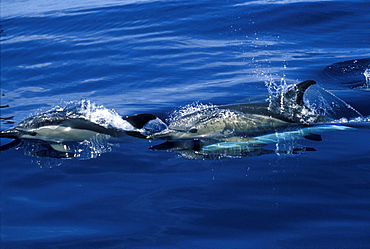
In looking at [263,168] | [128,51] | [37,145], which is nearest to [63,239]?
[263,168]

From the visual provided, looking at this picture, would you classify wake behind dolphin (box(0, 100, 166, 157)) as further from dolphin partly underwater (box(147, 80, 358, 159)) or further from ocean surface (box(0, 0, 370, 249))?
dolphin partly underwater (box(147, 80, 358, 159))

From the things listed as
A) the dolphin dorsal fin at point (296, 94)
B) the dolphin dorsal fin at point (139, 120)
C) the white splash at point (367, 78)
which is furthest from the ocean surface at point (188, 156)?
the dolphin dorsal fin at point (296, 94)

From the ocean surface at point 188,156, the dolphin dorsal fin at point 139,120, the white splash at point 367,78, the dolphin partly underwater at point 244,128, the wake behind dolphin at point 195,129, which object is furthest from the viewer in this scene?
the white splash at point 367,78

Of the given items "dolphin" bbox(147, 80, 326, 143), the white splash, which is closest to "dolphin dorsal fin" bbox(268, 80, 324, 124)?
"dolphin" bbox(147, 80, 326, 143)

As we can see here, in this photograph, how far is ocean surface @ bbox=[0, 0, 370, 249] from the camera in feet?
13.3

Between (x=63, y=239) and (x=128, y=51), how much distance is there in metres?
11.0

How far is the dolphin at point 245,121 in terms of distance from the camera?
21.0ft

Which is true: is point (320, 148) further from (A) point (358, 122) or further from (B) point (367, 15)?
(B) point (367, 15)

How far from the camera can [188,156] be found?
583 centimetres

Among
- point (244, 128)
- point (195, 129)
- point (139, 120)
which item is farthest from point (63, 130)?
point (244, 128)

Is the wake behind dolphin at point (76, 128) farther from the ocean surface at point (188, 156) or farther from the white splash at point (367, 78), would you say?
the white splash at point (367, 78)

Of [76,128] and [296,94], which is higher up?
[296,94]

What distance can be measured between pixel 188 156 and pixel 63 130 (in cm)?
191

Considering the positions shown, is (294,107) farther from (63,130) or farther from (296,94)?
(63,130)
